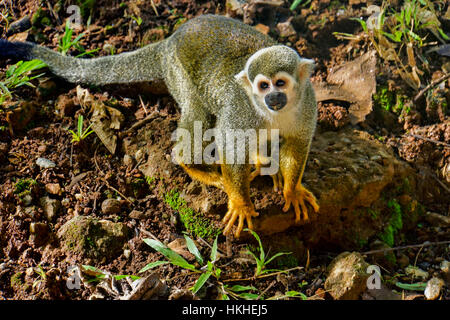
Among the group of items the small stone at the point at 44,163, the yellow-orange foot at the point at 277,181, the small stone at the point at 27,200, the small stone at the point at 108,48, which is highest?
the small stone at the point at 108,48

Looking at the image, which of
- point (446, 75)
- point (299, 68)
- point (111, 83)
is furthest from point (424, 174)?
point (111, 83)

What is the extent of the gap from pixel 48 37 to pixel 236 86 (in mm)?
2394

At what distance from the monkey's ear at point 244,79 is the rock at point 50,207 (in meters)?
1.63

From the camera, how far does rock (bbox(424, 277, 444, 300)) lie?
9.25 feet

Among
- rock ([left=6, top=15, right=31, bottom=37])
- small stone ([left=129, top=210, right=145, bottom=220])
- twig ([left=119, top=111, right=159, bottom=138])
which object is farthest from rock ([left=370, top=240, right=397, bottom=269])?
rock ([left=6, top=15, right=31, bottom=37])

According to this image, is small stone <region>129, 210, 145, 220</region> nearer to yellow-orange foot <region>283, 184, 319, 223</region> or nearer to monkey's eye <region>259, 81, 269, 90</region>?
yellow-orange foot <region>283, 184, 319, 223</region>

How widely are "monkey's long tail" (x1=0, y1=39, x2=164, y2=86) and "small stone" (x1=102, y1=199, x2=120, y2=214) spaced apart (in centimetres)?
126

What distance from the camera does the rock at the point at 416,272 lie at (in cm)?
304

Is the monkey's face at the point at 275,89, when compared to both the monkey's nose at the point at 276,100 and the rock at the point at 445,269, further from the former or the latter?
the rock at the point at 445,269

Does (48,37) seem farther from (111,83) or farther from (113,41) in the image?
(111,83)

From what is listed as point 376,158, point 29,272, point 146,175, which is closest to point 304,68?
point 376,158

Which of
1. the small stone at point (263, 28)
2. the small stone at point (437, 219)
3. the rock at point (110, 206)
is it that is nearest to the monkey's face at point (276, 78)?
the rock at point (110, 206)

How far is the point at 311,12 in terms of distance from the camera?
4.59m

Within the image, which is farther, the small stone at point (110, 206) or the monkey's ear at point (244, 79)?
the small stone at point (110, 206)
